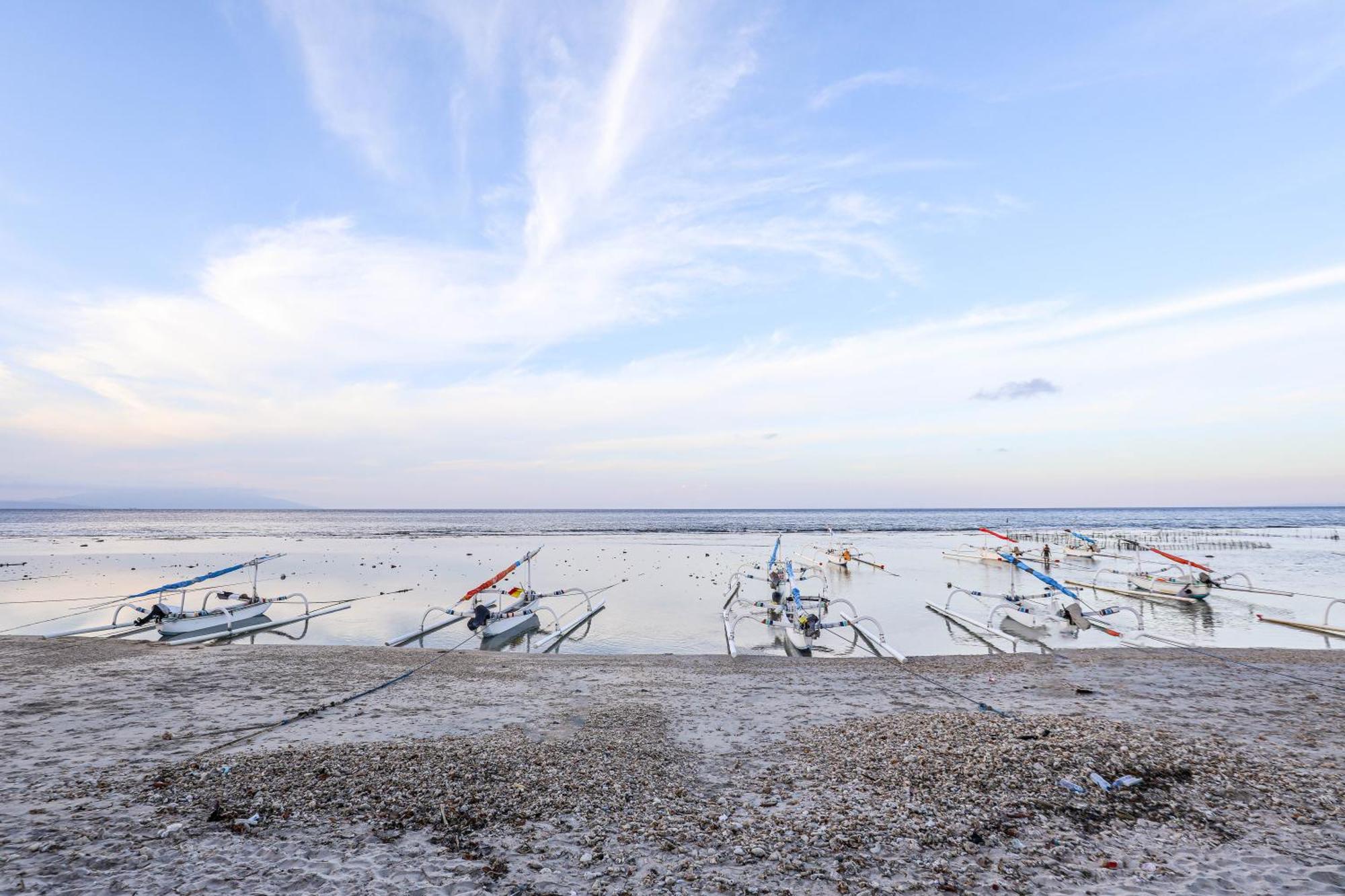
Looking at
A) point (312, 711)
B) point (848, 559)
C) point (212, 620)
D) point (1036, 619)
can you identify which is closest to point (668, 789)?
point (312, 711)

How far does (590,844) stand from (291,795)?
337 centimetres

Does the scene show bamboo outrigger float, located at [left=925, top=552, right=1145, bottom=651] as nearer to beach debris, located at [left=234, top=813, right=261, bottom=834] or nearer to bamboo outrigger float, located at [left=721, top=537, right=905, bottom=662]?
bamboo outrigger float, located at [left=721, top=537, right=905, bottom=662]

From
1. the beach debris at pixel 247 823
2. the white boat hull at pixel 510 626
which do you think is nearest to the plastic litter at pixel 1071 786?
the beach debris at pixel 247 823

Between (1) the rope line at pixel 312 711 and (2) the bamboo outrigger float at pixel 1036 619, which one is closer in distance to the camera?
(1) the rope line at pixel 312 711

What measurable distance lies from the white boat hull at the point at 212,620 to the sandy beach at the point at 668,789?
294 inches

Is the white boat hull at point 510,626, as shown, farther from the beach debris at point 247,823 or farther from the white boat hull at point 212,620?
the beach debris at point 247,823

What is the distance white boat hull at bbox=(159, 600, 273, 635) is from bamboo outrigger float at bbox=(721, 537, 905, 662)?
52.2 ft

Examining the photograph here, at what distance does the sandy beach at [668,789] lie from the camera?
17.6 ft

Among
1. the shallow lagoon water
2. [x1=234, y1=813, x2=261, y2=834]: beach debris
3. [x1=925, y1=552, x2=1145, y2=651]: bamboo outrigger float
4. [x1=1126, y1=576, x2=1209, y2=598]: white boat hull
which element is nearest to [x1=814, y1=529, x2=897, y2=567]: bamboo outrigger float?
the shallow lagoon water

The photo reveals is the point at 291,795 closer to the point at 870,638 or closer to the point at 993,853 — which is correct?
the point at 993,853

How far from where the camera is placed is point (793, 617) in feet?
66.1

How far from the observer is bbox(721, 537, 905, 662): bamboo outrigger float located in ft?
59.5

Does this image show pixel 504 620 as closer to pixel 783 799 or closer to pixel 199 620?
pixel 199 620

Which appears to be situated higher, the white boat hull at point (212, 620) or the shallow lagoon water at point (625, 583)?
the white boat hull at point (212, 620)
